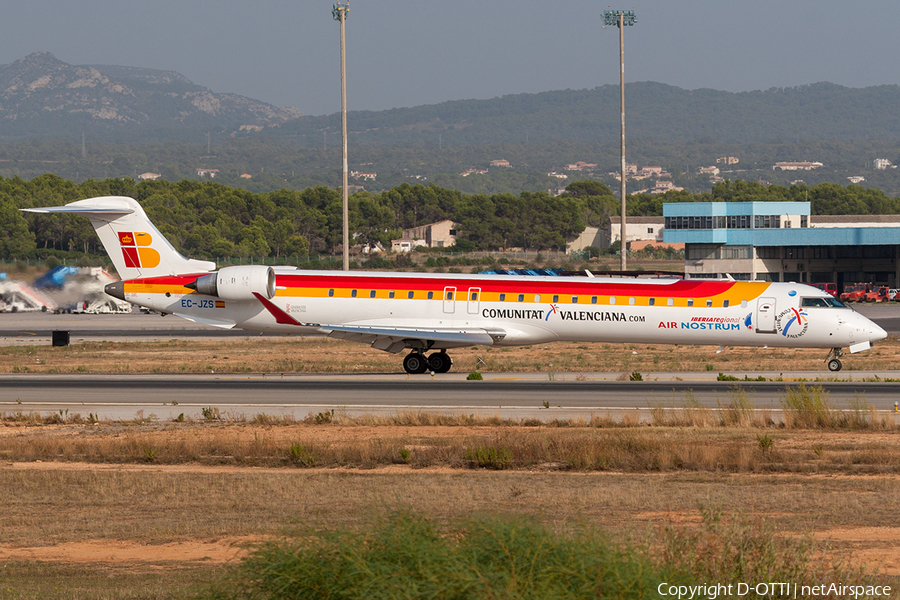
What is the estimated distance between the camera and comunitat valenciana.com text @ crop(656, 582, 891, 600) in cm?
733

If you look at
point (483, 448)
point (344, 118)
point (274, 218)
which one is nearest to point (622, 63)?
point (344, 118)

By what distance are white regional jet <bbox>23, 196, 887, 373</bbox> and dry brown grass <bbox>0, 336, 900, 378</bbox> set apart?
3468 mm

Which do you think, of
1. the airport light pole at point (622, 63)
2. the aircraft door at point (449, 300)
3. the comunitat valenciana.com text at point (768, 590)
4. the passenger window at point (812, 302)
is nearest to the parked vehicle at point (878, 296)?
the airport light pole at point (622, 63)

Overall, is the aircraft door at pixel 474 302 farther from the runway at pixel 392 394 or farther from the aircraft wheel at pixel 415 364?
the aircraft wheel at pixel 415 364

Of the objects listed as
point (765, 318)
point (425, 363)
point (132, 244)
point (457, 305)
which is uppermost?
point (132, 244)

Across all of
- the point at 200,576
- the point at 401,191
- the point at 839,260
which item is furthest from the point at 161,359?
the point at 401,191

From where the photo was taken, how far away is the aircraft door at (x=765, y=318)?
1282 inches

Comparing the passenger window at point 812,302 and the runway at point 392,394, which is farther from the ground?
the passenger window at point 812,302

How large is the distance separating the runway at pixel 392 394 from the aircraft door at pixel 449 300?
93.2 inches

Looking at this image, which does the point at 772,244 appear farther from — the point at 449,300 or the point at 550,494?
the point at 550,494

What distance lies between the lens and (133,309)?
269 feet

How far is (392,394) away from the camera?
1165 inches

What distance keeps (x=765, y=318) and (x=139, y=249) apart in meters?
22.0

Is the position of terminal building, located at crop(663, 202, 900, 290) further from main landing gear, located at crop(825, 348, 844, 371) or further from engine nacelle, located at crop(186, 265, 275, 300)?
engine nacelle, located at crop(186, 265, 275, 300)
